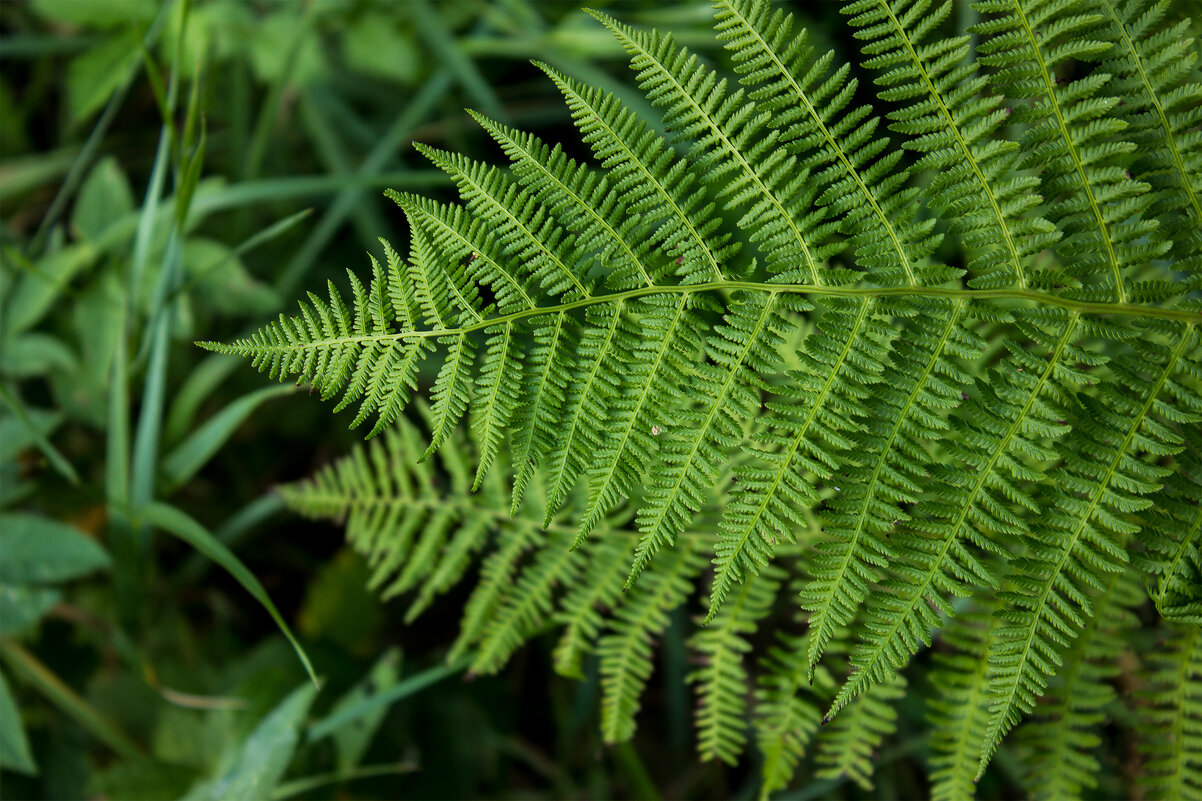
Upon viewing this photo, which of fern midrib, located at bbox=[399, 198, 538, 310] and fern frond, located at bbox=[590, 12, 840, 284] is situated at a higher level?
fern frond, located at bbox=[590, 12, 840, 284]

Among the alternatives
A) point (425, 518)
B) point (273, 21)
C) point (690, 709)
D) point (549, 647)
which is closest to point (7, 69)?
point (273, 21)

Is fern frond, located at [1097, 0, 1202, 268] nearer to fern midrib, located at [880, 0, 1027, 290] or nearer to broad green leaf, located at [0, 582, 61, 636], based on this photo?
fern midrib, located at [880, 0, 1027, 290]

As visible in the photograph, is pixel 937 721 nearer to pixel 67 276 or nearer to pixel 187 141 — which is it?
pixel 187 141

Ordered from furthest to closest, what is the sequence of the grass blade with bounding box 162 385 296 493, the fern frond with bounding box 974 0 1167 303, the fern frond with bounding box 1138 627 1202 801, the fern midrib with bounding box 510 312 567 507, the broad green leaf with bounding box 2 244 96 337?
the broad green leaf with bounding box 2 244 96 337
the grass blade with bounding box 162 385 296 493
the fern frond with bounding box 1138 627 1202 801
the fern midrib with bounding box 510 312 567 507
the fern frond with bounding box 974 0 1167 303

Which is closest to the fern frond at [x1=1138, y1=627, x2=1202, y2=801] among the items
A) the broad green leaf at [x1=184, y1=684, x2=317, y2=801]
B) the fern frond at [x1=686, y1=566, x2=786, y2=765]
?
the fern frond at [x1=686, y1=566, x2=786, y2=765]

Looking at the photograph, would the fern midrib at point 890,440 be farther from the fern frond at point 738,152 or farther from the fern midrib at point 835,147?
the fern frond at point 738,152

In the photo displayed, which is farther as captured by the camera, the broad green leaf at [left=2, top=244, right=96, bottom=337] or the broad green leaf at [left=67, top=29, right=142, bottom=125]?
the broad green leaf at [left=67, top=29, right=142, bottom=125]

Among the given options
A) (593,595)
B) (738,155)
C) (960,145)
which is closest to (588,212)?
(738,155)
